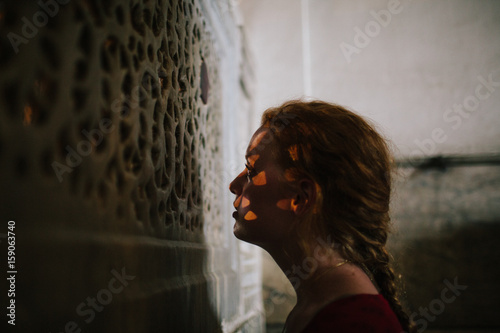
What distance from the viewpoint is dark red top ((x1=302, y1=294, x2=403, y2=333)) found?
885 millimetres

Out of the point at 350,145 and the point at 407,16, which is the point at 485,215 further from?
the point at 350,145

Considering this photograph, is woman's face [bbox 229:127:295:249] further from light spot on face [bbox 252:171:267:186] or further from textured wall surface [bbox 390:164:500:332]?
textured wall surface [bbox 390:164:500:332]

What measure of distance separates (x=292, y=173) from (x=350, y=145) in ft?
0.61

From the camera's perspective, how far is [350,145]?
3.70 feet

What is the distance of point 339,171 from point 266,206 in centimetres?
24

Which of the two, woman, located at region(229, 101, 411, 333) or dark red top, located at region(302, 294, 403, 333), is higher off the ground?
woman, located at region(229, 101, 411, 333)

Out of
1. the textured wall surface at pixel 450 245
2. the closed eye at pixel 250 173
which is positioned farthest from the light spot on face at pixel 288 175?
the textured wall surface at pixel 450 245

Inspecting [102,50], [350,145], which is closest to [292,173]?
[350,145]

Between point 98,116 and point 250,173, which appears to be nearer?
point 98,116

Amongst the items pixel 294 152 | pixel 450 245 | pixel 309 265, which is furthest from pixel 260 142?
pixel 450 245

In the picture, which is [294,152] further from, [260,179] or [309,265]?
[309,265]

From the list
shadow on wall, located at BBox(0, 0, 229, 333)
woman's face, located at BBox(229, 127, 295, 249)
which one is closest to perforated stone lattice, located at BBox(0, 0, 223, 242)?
shadow on wall, located at BBox(0, 0, 229, 333)

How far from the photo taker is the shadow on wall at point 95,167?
1.87ft

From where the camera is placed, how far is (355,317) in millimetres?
900
